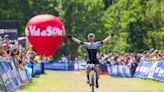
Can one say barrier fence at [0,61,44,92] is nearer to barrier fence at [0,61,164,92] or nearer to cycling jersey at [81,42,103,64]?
barrier fence at [0,61,164,92]

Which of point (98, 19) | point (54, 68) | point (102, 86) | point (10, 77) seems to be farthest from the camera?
point (98, 19)

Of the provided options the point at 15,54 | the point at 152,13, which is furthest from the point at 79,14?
the point at 15,54

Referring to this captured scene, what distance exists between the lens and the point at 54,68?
61.2 metres

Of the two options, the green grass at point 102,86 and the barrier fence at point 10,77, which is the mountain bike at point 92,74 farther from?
the barrier fence at point 10,77

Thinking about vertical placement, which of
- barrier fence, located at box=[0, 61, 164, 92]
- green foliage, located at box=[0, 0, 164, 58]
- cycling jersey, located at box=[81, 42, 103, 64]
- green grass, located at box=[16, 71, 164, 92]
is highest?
green foliage, located at box=[0, 0, 164, 58]

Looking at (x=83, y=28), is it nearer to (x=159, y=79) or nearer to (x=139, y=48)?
(x=139, y=48)

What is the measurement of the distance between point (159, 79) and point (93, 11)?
58.2 meters

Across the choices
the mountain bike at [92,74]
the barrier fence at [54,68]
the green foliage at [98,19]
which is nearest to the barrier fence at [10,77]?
the barrier fence at [54,68]

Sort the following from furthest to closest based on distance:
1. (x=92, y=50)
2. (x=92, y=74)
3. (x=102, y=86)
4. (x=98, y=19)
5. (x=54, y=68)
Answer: (x=98, y=19), (x=54, y=68), (x=102, y=86), (x=92, y=50), (x=92, y=74)

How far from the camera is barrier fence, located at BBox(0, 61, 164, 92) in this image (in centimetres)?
2016

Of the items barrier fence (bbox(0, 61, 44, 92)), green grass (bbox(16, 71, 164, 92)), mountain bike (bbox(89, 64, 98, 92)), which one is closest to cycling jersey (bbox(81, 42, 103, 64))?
mountain bike (bbox(89, 64, 98, 92))

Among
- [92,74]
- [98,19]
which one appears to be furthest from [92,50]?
[98,19]

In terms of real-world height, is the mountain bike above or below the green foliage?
A: below

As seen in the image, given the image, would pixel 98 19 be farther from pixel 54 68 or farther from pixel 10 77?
pixel 10 77
